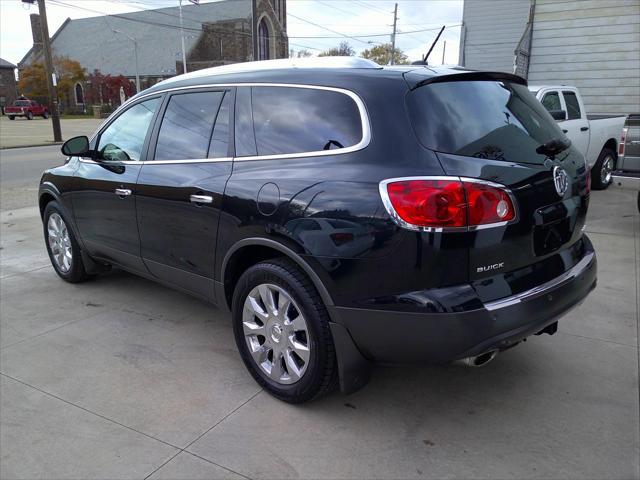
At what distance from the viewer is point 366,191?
246 centimetres

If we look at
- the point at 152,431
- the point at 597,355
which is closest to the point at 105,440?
the point at 152,431

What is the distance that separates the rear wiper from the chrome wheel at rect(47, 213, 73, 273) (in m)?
4.14

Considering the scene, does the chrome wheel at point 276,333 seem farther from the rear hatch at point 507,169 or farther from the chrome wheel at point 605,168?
the chrome wheel at point 605,168

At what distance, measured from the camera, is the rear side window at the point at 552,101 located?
873 cm

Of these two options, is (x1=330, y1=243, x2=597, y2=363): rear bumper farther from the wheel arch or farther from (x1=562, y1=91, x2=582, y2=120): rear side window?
(x1=562, y1=91, x2=582, y2=120): rear side window

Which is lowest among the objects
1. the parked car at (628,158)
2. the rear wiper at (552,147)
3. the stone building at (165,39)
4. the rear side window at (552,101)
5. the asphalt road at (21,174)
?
the asphalt road at (21,174)

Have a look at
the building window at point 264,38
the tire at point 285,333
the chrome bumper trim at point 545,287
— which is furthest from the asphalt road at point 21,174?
the building window at point 264,38

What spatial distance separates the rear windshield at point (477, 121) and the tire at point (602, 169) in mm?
8010

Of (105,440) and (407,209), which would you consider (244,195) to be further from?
(105,440)

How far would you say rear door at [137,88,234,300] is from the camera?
129 inches

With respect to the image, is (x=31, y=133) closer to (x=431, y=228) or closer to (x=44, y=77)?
(x=431, y=228)

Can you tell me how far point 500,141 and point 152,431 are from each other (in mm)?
2387

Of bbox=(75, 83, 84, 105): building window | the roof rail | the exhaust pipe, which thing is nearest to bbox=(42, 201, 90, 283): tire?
the roof rail

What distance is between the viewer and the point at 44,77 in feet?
210
